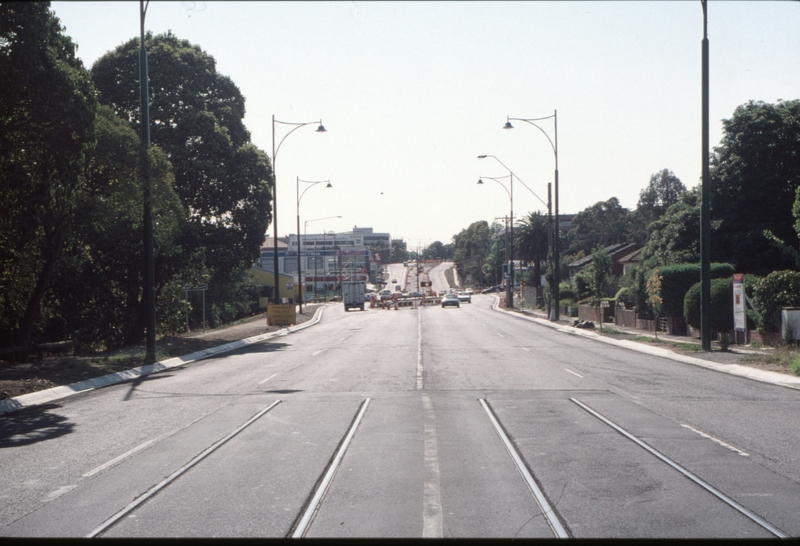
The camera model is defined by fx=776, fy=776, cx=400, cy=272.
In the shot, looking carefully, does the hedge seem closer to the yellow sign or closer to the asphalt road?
the asphalt road

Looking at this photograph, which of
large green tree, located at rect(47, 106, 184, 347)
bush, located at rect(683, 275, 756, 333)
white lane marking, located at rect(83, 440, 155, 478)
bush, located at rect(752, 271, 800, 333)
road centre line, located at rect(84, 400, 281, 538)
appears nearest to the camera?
road centre line, located at rect(84, 400, 281, 538)

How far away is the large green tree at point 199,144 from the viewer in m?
34.5

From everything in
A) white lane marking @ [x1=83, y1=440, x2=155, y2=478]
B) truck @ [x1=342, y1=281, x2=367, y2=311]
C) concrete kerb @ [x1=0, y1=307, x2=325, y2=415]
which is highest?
truck @ [x1=342, y1=281, x2=367, y2=311]

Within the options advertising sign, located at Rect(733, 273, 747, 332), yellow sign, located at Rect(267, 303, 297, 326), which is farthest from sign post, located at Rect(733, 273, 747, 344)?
yellow sign, located at Rect(267, 303, 297, 326)

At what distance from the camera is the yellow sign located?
Result: 156 feet

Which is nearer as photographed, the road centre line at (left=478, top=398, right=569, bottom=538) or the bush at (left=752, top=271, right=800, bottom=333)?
the road centre line at (left=478, top=398, right=569, bottom=538)

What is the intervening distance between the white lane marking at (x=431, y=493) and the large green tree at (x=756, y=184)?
109ft

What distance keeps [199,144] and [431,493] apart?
3000cm

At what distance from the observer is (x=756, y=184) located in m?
40.6

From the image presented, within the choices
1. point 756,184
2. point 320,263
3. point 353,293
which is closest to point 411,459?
point 756,184

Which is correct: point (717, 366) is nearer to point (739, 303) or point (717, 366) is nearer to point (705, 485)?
point (739, 303)

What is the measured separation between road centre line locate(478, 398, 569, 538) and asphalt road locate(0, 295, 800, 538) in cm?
4

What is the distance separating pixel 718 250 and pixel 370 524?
38763 mm

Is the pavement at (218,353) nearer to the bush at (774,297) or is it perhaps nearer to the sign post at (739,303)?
the sign post at (739,303)
